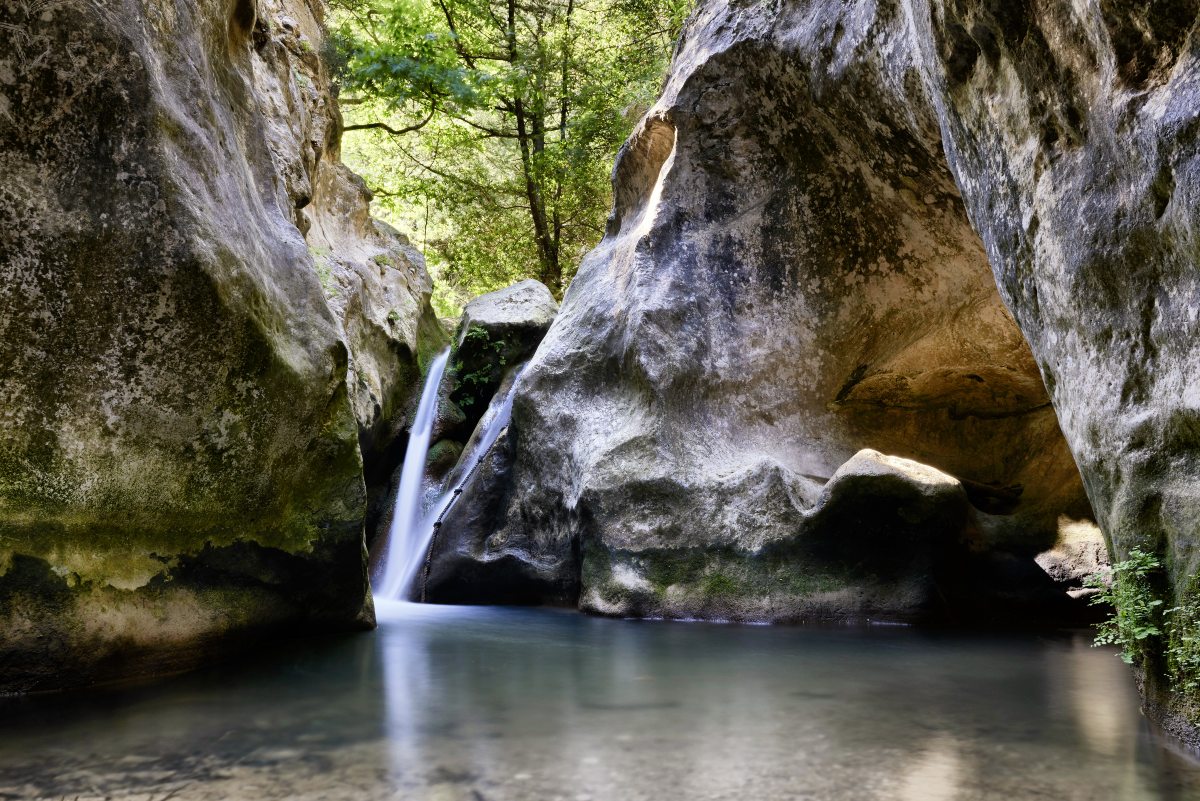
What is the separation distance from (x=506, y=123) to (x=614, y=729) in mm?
15590

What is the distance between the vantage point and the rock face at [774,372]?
24.6 feet

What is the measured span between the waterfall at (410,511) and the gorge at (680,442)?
99 millimetres

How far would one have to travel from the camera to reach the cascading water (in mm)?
9812

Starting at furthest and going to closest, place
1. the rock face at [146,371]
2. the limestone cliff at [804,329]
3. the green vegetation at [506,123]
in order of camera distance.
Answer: the green vegetation at [506,123]
the limestone cliff at [804,329]
the rock face at [146,371]

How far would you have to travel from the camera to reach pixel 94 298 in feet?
14.8

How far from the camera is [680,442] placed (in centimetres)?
812

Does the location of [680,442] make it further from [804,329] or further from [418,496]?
[418,496]

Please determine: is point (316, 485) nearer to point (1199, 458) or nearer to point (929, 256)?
point (1199, 458)

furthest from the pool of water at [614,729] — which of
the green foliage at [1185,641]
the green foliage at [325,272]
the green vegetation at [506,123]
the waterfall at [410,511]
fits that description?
the green vegetation at [506,123]

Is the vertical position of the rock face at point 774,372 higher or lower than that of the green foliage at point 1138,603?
higher

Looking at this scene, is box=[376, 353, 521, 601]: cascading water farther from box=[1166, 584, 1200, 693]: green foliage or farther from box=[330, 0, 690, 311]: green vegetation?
box=[1166, 584, 1200, 693]: green foliage

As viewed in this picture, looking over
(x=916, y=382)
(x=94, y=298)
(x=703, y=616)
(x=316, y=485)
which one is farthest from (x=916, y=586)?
(x=94, y=298)

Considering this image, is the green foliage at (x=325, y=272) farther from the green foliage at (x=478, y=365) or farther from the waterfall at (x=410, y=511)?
the waterfall at (x=410, y=511)

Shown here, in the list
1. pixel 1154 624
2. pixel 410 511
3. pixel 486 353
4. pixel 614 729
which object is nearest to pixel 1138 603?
pixel 1154 624
